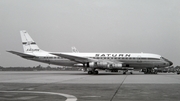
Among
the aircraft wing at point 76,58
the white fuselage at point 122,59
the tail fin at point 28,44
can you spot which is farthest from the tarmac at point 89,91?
the tail fin at point 28,44

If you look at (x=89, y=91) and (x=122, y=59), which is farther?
(x=122, y=59)

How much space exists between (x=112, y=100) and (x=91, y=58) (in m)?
30.2

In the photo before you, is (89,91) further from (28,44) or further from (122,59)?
(28,44)

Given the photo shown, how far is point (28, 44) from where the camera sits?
41.4 m

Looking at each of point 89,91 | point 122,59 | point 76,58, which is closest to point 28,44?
point 76,58

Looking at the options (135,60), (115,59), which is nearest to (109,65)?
(115,59)

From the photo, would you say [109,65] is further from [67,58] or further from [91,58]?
[67,58]

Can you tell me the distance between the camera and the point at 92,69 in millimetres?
37875

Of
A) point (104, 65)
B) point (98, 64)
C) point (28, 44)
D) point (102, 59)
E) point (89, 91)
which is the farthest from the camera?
point (28, 44)

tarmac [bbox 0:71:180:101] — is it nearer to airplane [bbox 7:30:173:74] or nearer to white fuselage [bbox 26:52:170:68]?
airplane [bbox 7:30:173:74]

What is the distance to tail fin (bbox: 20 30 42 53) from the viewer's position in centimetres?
4122

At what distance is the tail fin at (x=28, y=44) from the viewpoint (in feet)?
135

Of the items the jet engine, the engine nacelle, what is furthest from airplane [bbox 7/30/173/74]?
the engine nacelle

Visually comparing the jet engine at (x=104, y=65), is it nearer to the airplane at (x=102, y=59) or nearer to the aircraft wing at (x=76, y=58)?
the airplane at (x=102, y=59)
